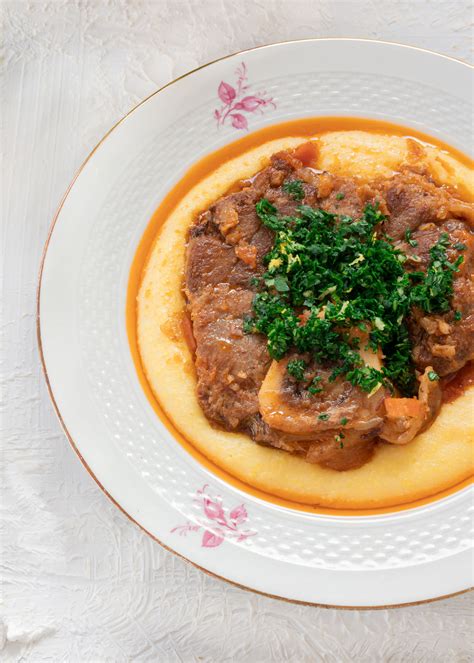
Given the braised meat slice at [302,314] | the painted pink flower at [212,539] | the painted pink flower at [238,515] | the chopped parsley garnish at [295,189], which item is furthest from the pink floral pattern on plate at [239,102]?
the painted pink flower at [212,539]

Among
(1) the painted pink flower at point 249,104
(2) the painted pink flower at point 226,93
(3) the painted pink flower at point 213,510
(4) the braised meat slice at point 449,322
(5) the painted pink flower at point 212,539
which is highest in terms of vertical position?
(2) the painted pink flower at point 226,93

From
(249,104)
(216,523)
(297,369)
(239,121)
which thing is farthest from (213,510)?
(249,104)

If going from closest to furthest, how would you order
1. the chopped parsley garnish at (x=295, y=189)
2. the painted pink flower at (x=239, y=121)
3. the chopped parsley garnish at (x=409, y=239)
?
the chopped parsley garnish at (x=409, y=239) → the chopped parsley garnish at (x=295, y=189) → the painted pink flower at (x=239, y=121)

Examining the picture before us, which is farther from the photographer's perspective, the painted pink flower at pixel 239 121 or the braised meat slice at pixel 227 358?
the painted pink flower at pixel 239 121

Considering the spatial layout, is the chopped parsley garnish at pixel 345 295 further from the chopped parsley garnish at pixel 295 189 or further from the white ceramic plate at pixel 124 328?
the white ceramic plate at pixel 124 328

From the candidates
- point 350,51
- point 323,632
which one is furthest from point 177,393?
point 350,51

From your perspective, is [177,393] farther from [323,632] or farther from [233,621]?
[323,632]
